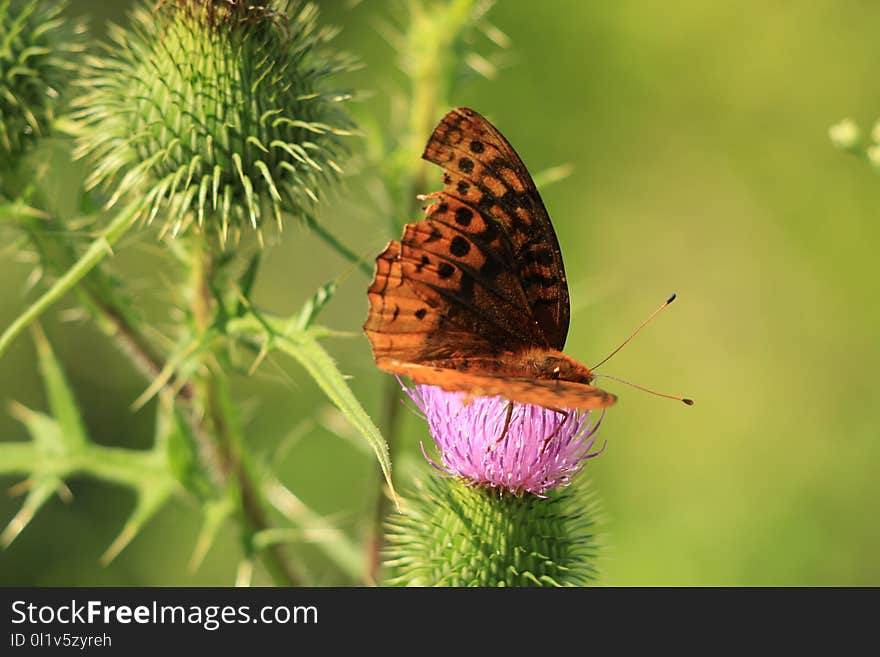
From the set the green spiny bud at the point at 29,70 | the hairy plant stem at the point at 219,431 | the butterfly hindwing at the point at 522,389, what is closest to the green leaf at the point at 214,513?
the hairy plant stem at the point at 219,431

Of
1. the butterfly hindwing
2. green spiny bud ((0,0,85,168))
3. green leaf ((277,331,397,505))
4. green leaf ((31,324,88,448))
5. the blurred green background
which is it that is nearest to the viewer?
green leaf ((277,331,397,505))

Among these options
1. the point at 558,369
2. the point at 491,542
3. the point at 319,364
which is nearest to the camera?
the point at 319,364

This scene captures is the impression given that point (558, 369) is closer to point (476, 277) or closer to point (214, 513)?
point (476, 277)

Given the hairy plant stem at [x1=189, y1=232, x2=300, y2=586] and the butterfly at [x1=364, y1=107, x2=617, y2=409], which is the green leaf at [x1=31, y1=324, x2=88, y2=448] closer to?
the hairy plant stem at [x1=189, y1=232, x2=300, y2=586]

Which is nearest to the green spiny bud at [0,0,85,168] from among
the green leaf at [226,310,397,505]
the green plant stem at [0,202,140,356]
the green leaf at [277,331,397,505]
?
the green plant stem at [0,202,140,356]

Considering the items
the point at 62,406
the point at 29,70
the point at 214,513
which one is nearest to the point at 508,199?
the point at 214,513

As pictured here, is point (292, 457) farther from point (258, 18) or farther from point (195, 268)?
point (258, 18)
